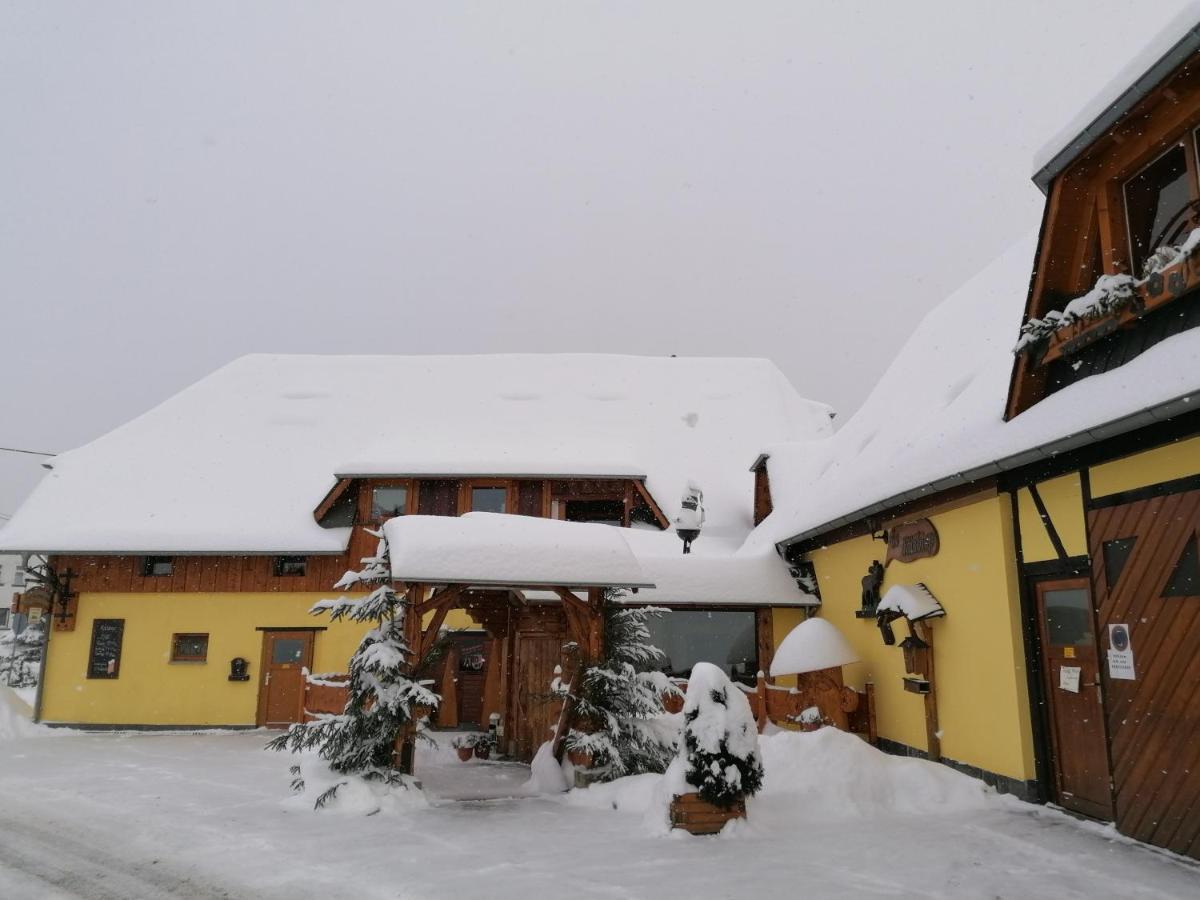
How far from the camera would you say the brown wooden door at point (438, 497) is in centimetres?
1784

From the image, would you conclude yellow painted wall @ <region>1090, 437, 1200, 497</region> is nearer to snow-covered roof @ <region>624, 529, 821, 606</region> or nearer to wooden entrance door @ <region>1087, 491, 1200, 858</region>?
wooden entrance door @ <region>1087, 491, 1200, 858</region>

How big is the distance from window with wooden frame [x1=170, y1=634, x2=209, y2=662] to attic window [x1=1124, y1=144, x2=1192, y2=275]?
55.9 feet

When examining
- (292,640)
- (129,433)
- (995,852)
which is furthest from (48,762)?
(995,852)

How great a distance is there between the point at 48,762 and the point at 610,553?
29.7ft

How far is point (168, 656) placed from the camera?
16797 millimetres

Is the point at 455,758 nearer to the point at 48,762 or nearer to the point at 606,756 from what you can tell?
the point at 606,756

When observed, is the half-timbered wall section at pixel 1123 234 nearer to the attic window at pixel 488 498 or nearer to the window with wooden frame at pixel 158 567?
the attic window at pixel 488 498

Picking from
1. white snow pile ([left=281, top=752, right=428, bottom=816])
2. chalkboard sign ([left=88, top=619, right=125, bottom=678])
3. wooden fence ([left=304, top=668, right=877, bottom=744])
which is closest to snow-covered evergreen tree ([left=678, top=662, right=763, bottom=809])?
white snow pile ([left=281, top=752, right=428, bottom=816])

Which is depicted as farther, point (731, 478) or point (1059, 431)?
point (731, 478)

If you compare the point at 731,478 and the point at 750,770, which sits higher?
the point at 731,478

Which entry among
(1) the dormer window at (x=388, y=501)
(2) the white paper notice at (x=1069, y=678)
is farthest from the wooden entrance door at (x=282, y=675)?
(2) the white paper notice at (x=1069, y=678)

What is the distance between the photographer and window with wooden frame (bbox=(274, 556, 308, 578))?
17.3 meters

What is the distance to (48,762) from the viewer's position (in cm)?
1193

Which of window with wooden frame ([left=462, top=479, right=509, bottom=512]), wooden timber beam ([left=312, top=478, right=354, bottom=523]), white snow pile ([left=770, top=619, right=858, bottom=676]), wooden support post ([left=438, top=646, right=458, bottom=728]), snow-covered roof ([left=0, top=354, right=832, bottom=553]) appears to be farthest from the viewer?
window with wooden frame ([left=462, top=479, right=509, bottom=512])
